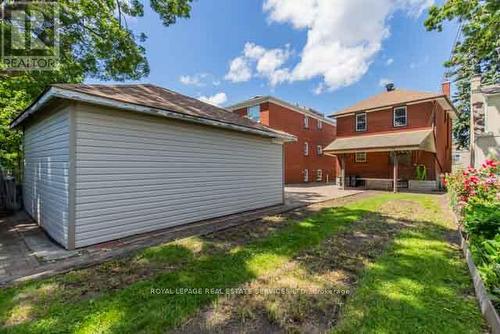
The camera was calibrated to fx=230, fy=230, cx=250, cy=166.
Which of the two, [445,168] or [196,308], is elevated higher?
[445,168]

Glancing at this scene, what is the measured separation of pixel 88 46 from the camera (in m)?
9.41

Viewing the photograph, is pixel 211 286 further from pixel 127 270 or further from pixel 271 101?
pixel 271 101

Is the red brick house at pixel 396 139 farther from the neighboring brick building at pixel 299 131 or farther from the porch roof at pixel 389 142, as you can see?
the neighboring brick building at pixel 299 131

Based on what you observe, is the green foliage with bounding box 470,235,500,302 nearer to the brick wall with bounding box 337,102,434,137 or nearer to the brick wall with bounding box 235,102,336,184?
the brick wall with bounding box 337,102,434,137

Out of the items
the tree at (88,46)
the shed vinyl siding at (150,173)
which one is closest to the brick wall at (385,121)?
the shed vinyl siding at (150,173)

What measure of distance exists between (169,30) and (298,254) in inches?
402

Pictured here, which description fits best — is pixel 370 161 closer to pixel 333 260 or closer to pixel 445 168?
pixel 445 168

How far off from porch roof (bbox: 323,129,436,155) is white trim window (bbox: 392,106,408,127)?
67 centimetres

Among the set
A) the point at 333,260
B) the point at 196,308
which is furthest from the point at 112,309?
the point at 333,260

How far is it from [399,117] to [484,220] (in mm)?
14955

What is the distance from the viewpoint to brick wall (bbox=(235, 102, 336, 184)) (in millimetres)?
19406

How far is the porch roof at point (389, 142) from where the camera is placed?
13219mm

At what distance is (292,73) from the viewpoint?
20328mm

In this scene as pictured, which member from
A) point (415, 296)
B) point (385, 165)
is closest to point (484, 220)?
point (415, 296)
